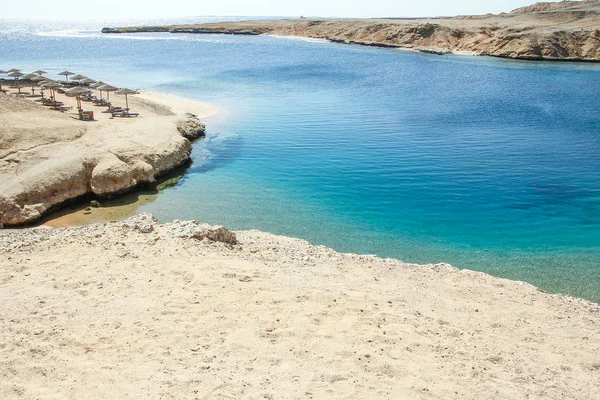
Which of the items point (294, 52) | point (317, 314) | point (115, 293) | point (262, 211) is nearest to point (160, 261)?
point (115, 293)

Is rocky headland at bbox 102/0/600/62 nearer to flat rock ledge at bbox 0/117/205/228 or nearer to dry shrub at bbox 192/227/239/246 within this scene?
flat rock ledge at bbox 0/117/205/228

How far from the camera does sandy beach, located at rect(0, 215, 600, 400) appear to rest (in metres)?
8.40

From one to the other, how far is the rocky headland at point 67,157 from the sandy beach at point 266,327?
16.0 feet

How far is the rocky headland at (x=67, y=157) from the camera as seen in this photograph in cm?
1891

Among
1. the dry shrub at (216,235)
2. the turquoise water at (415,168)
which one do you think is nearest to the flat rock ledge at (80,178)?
the turquoise water at (415,168)

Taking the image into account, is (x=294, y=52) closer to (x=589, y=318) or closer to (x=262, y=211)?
(x=262, y=211)

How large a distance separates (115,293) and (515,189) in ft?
60.8

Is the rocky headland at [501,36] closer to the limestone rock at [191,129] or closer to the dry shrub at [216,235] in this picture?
the limestone rock at [191,129]

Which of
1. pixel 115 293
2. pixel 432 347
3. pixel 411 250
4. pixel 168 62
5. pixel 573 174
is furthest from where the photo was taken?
pixel 168 62

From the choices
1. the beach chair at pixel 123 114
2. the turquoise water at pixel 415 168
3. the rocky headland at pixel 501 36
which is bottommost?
the turquoise water at pixel 415 168

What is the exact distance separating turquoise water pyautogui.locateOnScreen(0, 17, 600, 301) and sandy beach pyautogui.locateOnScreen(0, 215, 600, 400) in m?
3.46

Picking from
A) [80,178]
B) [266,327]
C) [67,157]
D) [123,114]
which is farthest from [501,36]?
[266,327]

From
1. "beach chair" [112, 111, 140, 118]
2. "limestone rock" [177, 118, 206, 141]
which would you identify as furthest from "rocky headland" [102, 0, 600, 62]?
"beach chair" [112, 111, 140, 118]

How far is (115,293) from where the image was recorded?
37.6 ft
